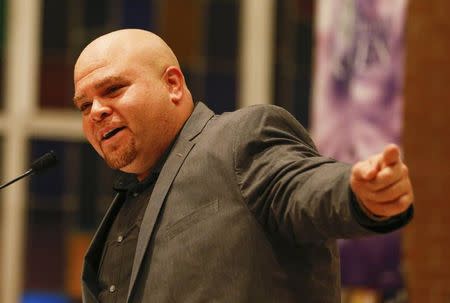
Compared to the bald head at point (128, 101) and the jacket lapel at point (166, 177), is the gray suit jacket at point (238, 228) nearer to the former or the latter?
the jacket lapel at point (166, 177)

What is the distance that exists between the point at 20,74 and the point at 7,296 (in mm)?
1317

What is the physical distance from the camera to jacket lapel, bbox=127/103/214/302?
5.73 ft

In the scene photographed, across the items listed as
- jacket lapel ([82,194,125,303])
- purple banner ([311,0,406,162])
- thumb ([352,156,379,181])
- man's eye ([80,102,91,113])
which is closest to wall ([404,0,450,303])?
purple banner ([311,0,406,162])

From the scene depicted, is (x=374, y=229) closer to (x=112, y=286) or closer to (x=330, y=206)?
(x=330, y=206)

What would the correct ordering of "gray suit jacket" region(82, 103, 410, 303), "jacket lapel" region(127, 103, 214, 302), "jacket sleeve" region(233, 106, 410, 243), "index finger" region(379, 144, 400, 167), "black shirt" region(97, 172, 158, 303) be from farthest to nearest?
"black shirt" region(97, 172, 158, 303)
"jacket lapel" region(127, 103, 214, 302)
"gray suit jacket" region(82, 103, 410, 303)
"jacket sleeve" region(233, 106, 410, 243)
"index finger" region(379, 144, 400, 167)

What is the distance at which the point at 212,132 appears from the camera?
181cm

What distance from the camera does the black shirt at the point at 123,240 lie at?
1.86 m

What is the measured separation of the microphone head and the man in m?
0.17

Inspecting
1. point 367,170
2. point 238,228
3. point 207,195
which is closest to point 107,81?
point 207,195

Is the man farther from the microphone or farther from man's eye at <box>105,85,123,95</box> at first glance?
the microphone

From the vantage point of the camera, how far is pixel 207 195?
1725 millimetres

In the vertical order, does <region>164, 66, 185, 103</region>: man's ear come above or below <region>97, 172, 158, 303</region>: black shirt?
above

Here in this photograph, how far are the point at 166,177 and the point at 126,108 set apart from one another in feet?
0.61

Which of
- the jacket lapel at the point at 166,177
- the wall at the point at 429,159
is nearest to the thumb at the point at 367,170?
the jacket lapel at the point at 166,177
